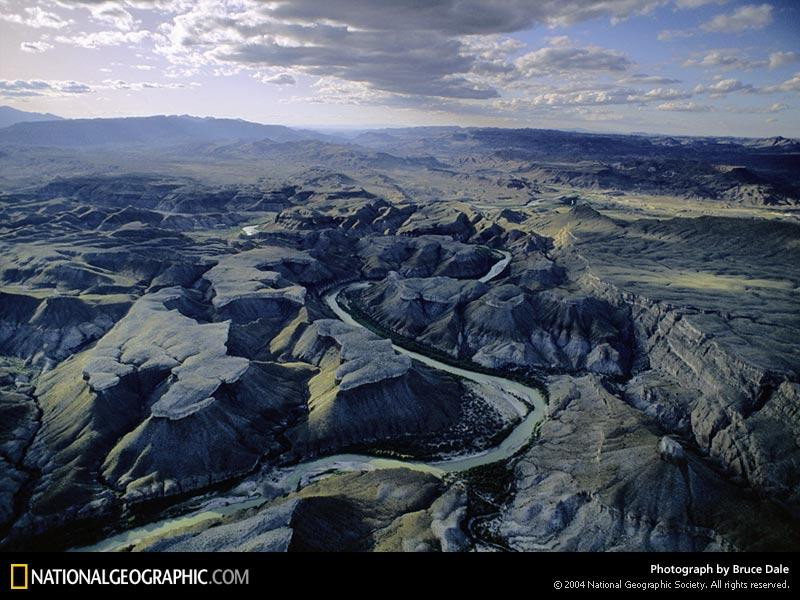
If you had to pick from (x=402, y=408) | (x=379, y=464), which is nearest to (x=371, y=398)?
(x=402, y=408)

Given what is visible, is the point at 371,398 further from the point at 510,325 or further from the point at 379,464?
the point at 510,325

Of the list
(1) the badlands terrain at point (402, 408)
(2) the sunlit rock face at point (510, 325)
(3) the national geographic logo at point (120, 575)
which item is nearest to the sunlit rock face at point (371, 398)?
(1) the badlands terrain at point (402, 408)

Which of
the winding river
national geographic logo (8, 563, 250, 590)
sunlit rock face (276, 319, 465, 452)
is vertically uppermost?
national geographic logo (8, 563, 250, 590)

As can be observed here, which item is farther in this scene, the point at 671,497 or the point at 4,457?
the point at 4,457

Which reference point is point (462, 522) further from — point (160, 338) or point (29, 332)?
point (29, 332)

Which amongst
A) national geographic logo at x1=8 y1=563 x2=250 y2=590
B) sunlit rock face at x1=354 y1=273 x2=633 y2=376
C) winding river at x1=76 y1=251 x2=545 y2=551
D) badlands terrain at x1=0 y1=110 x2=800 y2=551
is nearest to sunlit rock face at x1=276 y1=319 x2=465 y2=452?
badlands terrain at x1=0 y1=110 x2=800 y2=551

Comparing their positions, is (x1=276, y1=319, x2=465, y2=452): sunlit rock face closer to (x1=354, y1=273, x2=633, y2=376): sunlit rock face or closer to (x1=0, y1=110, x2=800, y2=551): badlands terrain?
(x1=0, y1=110, x2=800, y2=551): badlands terrain

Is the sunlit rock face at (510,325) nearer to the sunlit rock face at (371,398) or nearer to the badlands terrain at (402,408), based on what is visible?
the badlands terrain at (402,408)

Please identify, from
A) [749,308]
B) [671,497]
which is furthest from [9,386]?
[749,308]
